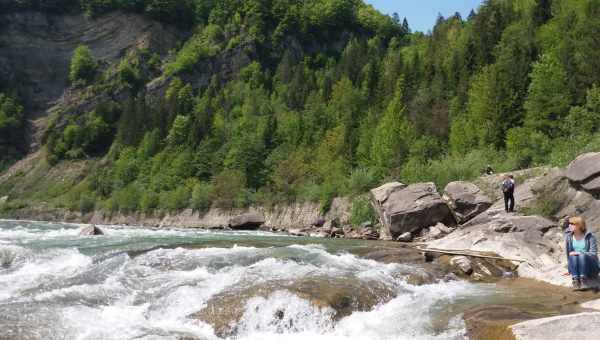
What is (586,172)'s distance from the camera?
20578 mm

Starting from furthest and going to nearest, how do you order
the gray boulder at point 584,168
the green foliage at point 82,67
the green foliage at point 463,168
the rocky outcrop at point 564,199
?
the green foliage at point 82,67 → the green foliage at point 463,168 → the gray boulder at point 584,168 → the rocky outcrop at point 564,199

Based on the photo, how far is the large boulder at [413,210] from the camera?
30781 mm

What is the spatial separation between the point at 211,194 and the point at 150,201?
559 inches

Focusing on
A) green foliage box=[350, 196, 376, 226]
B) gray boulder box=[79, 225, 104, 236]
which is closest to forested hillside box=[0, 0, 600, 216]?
green foliage box=[350, 196, 376, 226]

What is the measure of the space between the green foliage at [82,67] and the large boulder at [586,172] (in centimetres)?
12962

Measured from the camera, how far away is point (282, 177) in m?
64.8

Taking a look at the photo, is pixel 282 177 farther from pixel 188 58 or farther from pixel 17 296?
pixel 188 58

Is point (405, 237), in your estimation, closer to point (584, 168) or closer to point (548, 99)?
point (584, 168)

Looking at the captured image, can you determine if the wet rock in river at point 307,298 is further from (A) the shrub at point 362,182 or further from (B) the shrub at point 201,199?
(B) the shrub at point 201,199

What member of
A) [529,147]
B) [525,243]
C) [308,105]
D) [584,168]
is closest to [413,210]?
[584,168]

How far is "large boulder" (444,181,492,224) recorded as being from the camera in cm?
2939

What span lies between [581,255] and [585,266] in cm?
38

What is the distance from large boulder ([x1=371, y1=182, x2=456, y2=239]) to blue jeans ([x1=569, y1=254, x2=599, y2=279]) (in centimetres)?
1748

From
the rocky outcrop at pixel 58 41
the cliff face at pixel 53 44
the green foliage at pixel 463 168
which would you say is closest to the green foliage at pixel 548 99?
the green foliage at pixel 463 168
